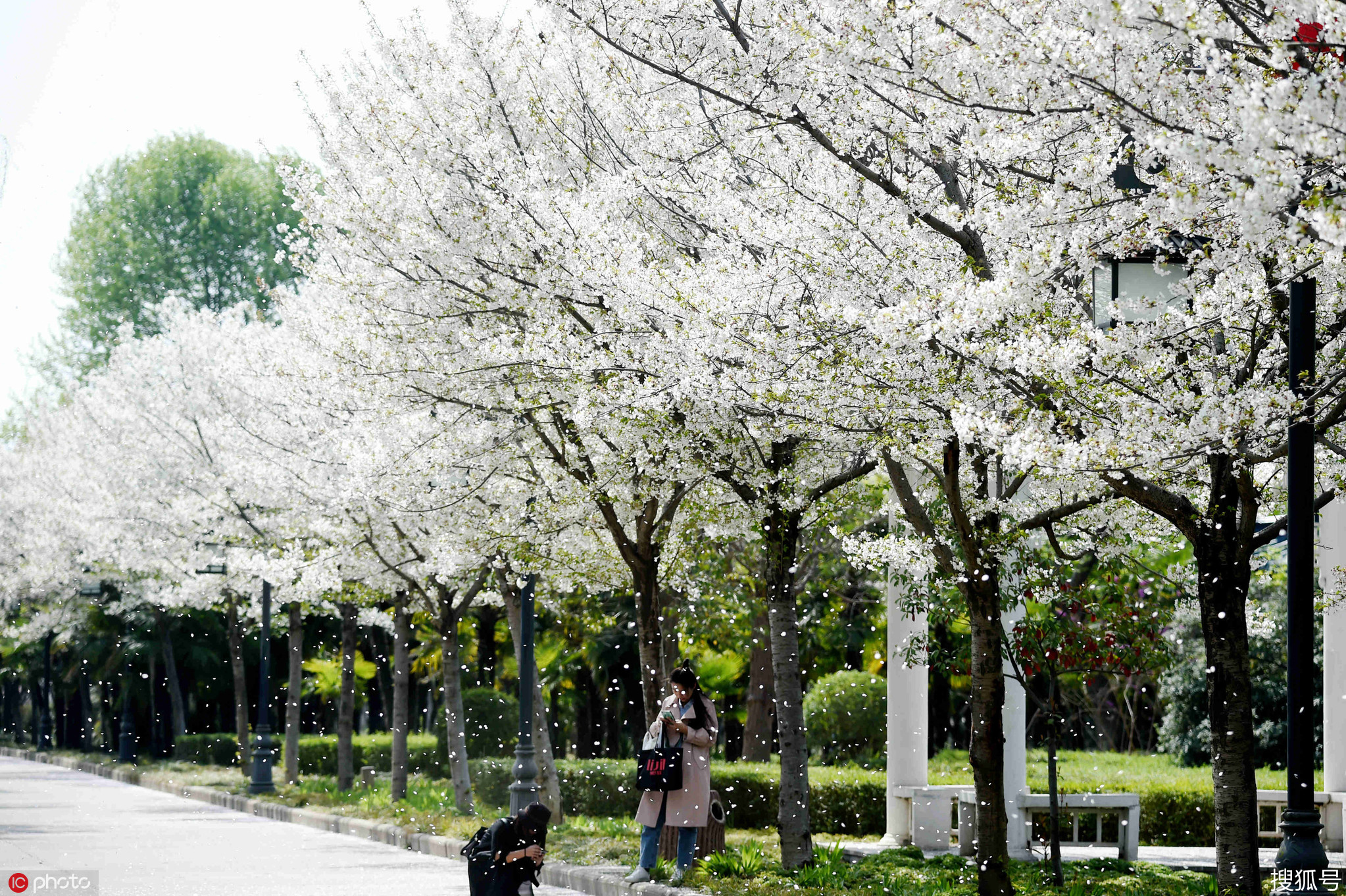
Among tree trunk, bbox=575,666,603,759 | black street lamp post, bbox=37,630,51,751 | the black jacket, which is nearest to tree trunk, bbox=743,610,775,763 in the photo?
tree trunk, bbox=575,666,603,759

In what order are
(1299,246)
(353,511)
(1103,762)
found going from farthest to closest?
(1103,762), (353,511), (1299,246)

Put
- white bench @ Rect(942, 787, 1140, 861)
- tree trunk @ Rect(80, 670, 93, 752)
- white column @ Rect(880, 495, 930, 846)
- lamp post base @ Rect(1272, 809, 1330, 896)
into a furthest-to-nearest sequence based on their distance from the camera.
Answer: tree trunk @ Rect(80, 670, 93, 752) → white column @ Rect(880, 495, 930, 846) → white bench @ Rect(942, 787, 1140, 861) → lamp post base @ Rect(1272, 809, 1330, 896)

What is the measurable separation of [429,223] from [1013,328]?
5.68 metres

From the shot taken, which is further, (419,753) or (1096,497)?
(419,753)

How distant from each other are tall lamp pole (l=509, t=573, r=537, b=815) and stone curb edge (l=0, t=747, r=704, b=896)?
1061 millimetres

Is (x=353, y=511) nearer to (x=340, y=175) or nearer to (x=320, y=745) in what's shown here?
(x=340, y=175)

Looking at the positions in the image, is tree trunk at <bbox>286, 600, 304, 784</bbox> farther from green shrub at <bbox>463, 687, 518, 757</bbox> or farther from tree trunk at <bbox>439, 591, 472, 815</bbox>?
tree trunk at <bbox>439, 591, 472, 815</bbox>

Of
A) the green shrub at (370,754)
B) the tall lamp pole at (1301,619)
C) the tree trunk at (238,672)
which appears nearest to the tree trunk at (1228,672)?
the tall lamp pole at (1301,619)

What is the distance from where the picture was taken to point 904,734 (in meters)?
17.5

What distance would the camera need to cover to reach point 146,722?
47781mm

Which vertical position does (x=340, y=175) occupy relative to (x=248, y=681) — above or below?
above

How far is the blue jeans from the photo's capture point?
12984 millimetres

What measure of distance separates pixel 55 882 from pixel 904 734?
8.46 m

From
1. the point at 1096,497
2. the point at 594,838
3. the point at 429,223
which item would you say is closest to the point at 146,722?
the point at 594,838
